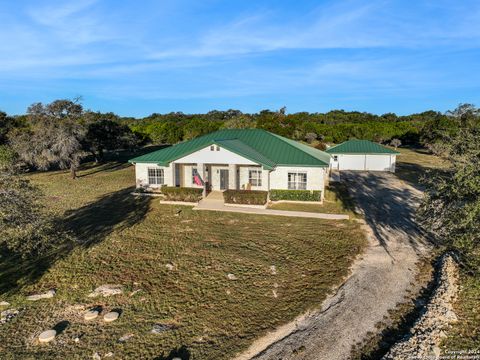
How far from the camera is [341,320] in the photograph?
32.4 feet

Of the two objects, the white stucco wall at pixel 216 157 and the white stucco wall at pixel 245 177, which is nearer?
the white stucco wall at pixel 216 157

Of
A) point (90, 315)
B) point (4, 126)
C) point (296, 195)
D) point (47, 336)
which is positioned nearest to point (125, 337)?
point (90, 315)

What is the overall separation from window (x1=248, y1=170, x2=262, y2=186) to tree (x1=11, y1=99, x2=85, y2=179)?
20358mm

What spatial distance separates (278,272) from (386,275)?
4232 mm

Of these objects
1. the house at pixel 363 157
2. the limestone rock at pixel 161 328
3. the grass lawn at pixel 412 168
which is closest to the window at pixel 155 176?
the limestone rock at pixel 161 328

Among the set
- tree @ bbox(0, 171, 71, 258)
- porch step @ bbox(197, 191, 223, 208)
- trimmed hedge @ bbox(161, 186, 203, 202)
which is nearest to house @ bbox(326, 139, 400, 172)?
porch step @ bbox(197, 191, 223, 208)

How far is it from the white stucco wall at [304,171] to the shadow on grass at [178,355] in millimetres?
17657

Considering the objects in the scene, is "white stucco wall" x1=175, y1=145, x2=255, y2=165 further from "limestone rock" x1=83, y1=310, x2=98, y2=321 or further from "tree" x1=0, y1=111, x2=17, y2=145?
"tree" x1=0, y1=111, x2=17, y2=145

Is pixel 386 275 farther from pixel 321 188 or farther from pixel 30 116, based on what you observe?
pixel 30 116

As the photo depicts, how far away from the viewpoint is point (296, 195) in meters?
24.7

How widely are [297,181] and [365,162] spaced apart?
21627 millimetres

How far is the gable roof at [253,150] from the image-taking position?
952 inches

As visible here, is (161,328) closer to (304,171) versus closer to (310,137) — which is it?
(304,171)

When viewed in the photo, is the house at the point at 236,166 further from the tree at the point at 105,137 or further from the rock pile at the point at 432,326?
the tree at the point at 105,137
